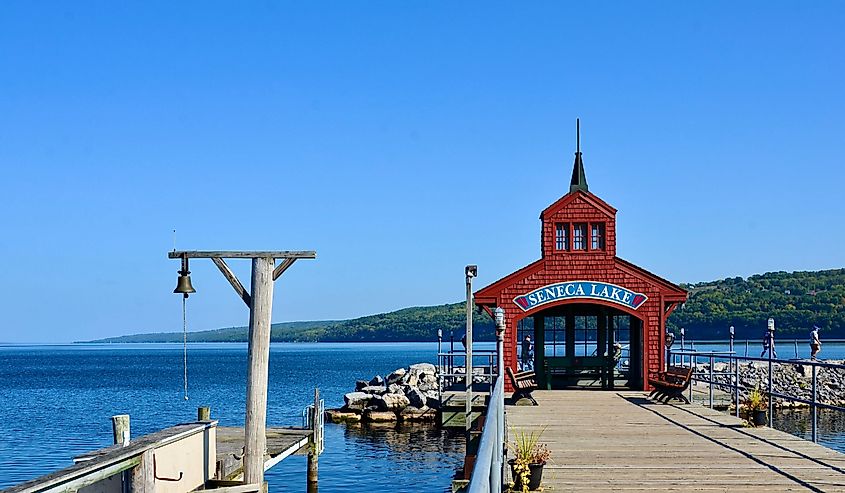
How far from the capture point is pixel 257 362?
14.3 meters

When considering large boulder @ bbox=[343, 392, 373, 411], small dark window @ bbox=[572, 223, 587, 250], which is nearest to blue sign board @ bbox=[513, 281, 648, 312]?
small dark window @ bbox=[572, 223, 587, 250]

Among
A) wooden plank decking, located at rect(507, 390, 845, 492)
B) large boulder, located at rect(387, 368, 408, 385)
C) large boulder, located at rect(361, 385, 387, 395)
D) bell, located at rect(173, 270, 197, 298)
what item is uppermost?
bell, located at rect(173, 270, 197, 298)

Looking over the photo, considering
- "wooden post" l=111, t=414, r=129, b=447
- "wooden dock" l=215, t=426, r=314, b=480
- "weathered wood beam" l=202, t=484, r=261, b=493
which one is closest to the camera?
"weathered wood beam" l=202, t=484, r=261, b=493

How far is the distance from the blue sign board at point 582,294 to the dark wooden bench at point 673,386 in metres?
3.16

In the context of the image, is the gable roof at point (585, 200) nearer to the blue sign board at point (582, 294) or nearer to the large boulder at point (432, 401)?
the blue sign board at point (582, 294)

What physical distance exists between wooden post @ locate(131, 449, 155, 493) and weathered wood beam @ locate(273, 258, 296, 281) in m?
3.38

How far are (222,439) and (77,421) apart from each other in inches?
1231

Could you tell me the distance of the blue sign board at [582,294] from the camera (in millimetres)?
24969

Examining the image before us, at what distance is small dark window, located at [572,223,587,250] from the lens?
83.1 ft

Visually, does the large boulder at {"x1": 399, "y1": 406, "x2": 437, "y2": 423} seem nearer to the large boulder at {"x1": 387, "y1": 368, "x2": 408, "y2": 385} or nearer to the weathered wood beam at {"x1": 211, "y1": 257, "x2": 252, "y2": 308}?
the large boulder at {"x1": 387, "y1": 368, "x2": 408, "y2": 385}

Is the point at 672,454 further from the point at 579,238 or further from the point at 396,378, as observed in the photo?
the point at 396,378

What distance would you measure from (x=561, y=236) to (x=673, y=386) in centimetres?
598

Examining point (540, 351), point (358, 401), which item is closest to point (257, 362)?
point (540, 351)

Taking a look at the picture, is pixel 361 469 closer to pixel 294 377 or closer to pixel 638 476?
pixel 638 476
